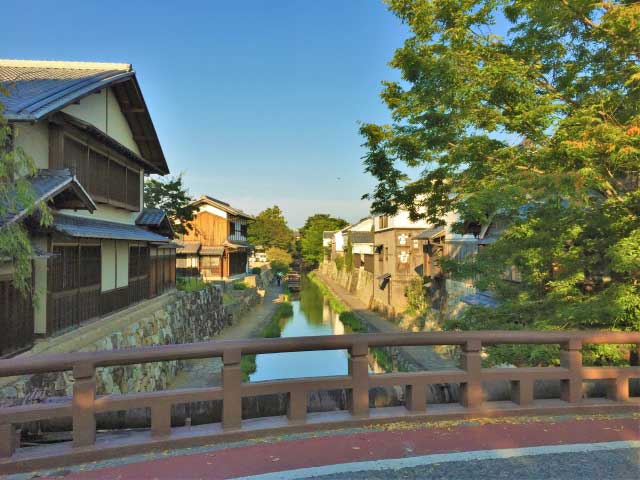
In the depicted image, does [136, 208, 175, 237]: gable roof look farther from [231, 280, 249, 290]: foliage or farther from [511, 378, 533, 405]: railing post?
[511, 378, 533, 405]: railing post

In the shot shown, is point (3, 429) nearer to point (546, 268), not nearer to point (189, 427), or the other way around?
point (189, 427)

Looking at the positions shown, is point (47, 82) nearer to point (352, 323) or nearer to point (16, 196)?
point (16, 196)

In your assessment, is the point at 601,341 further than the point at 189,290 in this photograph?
No

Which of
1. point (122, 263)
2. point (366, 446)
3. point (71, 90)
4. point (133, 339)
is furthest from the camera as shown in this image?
point (122, 263)

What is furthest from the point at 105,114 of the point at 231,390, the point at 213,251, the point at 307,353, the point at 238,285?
the point at 213,251

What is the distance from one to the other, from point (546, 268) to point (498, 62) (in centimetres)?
342

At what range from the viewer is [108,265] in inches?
495

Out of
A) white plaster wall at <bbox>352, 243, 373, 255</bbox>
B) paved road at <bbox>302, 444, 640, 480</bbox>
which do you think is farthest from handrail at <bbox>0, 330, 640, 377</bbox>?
white plaster wall at <bbox>352, 243, 373, 255</bbox>

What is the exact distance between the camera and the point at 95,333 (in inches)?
396

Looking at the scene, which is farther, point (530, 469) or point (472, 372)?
point (472, 372)

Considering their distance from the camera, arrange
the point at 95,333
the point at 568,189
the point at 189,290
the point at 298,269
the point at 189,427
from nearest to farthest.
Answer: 1. the point at 189,427
2. the point at 568,189
3. the point at 95,333
4. the point at 189,290
5. the point at 298,269

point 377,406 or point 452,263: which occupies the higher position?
point 452,263

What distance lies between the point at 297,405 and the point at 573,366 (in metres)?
2.75

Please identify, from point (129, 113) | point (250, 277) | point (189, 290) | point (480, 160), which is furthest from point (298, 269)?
point (480, 160)
